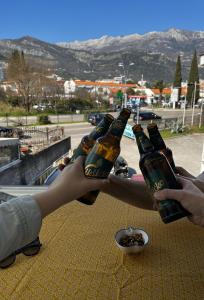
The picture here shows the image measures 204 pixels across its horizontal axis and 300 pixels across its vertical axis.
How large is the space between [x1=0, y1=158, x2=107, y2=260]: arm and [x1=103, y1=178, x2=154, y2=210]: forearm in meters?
0.38

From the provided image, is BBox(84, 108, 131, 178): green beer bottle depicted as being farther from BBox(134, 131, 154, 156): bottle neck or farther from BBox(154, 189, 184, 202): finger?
BBox(154, 189, 184, 202): finger

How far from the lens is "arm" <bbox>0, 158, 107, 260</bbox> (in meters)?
0.98

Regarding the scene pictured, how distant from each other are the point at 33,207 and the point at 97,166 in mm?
310

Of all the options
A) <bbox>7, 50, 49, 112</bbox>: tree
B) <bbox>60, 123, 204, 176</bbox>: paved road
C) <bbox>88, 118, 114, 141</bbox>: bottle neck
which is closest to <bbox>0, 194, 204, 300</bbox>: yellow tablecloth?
<bbox>88, 118, 114, 141</bbox>: bottle neck

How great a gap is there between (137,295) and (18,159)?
16.9 ft

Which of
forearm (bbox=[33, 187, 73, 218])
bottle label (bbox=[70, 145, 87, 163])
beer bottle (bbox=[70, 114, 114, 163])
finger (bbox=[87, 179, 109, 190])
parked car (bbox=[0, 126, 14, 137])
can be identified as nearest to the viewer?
forearm (bbox=[33, 187, 73, 218])

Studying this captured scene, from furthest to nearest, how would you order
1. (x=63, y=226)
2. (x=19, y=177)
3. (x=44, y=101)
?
1. (x=44, y=101)
2. (x=19, y=177)
3. (x=63, y=226)

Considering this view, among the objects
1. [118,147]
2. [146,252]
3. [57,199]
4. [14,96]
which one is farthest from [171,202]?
[14,96]

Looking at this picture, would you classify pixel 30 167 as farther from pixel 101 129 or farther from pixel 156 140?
pixel 156 140

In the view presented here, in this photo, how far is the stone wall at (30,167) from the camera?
224 inches

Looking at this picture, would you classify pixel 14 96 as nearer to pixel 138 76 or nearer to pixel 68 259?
pixel 68 259

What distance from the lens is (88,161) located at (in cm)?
121

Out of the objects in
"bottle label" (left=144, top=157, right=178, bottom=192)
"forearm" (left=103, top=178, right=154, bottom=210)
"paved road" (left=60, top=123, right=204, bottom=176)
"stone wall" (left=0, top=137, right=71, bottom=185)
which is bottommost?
"paved road" (left=60, top=123, right=204, bottom=176)

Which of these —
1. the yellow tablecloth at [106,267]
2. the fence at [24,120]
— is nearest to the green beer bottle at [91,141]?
the yellow tablecloth at [106,267]
